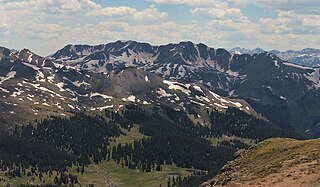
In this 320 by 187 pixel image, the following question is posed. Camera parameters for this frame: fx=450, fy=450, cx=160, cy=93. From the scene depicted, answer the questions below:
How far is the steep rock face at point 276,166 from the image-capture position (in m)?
67.7

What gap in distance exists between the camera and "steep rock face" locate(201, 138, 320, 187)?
67.7m

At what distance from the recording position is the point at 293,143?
93.5 m

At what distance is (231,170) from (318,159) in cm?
2515

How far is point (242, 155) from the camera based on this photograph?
103 m

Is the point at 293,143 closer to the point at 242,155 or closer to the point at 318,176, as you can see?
the point at 242,155

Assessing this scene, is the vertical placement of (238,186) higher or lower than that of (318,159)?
lower

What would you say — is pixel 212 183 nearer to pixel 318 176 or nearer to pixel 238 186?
pixel 238 186

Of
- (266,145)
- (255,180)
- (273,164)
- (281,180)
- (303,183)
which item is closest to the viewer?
(303,183)

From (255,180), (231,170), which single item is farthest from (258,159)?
(255,180)

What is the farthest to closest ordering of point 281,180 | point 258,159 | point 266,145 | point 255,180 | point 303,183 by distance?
1. point 266,145
2. point 258,159
3. point 255,180
4. point 281,180
5. point 303,183

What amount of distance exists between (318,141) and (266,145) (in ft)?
57.6

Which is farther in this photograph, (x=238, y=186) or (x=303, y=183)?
(x=238, y=186)

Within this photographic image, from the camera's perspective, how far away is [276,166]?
7769 centimetres

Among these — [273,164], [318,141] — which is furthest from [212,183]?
[318,141]
